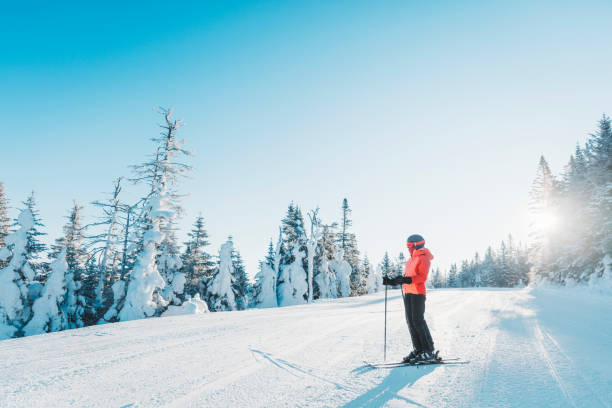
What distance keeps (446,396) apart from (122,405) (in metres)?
3.17

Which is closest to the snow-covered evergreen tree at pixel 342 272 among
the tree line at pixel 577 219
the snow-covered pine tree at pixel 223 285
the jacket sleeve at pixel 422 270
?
the snow-covered pine tree at pixel 223 285

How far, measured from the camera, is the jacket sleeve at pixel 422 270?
4414 mm

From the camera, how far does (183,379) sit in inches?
139

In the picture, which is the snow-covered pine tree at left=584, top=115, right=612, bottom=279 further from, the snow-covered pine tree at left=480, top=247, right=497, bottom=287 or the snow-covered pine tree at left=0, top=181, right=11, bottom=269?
the snow-covered pine tree at left=480, top=247, right=497, bottom=287

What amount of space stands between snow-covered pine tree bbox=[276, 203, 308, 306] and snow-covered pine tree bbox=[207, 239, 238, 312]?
5.34 metres

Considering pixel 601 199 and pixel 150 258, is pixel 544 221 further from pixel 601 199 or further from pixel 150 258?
pixel 150 258

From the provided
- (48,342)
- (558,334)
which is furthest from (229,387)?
(558,334)

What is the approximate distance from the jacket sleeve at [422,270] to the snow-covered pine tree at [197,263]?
26.3 metres

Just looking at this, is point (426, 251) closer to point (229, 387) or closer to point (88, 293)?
point (229, 387)

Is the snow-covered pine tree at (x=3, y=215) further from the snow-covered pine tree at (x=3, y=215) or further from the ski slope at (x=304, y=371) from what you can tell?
the ski slope at (x=304, y=371)

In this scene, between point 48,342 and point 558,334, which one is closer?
point 558,334

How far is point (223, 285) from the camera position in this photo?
2492 centimetres

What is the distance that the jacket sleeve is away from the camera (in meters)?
4.41

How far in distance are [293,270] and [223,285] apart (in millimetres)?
6970
